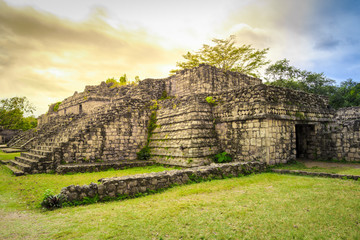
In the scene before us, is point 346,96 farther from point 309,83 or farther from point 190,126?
point 190,126

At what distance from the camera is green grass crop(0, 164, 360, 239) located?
3.80 m

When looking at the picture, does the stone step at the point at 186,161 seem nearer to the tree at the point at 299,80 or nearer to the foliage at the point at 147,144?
the foliage at the point at 147,144

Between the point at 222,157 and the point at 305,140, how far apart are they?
5.21 metres

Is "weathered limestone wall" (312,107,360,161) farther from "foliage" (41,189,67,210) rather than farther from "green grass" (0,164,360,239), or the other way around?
"foliage" (41,189,67,210)

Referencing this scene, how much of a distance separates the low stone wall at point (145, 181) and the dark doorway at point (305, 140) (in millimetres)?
5439

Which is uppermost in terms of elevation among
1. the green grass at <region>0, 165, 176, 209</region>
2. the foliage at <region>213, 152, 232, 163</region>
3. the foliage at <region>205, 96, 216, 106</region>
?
the foliage at <region>205, 96, 216, 106</region>

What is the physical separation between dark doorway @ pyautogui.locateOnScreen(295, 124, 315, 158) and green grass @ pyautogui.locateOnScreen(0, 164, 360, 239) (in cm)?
588

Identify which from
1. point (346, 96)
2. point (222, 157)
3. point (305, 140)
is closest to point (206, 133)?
point (222, 157)

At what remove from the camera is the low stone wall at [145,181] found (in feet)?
19.3

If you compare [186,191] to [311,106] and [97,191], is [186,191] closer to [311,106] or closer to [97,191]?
[97,191]

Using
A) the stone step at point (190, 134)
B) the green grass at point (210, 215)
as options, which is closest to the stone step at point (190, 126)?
the stone step at point (190, 134)

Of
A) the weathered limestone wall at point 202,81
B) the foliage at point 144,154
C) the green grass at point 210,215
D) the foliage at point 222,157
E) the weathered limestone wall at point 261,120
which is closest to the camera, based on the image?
the green grass at point 210,215

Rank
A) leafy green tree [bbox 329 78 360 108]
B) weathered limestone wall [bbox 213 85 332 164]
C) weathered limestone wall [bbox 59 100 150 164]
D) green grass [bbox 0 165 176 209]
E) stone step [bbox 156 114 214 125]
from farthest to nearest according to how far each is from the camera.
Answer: leafy green tree [bbox 329 78 360 108], weathered limestone wall [bbox 59 100 150 164], stone step [bbox 156 114 214 125], weathered limestone wall [bbox 213 85 332 164], green grass [bbox 0 165 176 209]

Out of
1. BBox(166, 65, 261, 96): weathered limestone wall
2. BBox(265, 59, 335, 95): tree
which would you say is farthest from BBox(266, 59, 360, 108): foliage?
BBox(166, 65, 261, 96): weathered limestone wall
